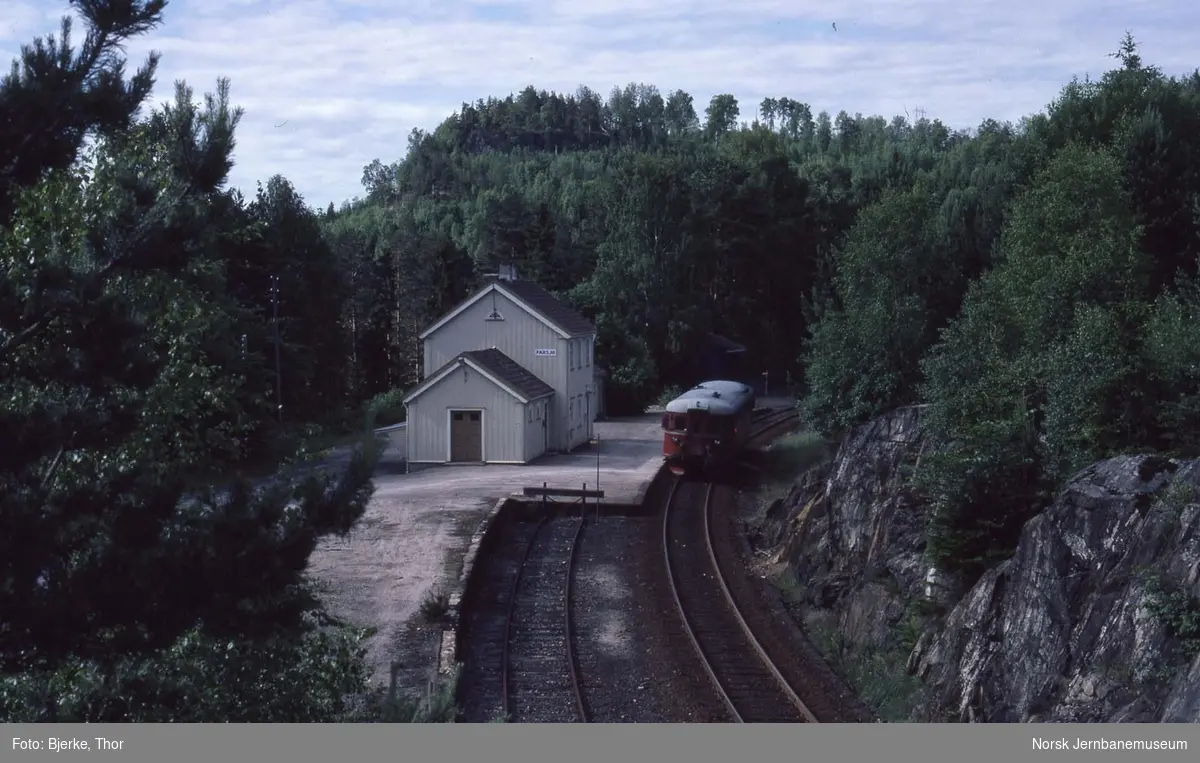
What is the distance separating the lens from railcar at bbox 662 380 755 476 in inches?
1261

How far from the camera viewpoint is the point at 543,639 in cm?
1805

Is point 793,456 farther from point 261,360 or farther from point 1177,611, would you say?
point 1177,611

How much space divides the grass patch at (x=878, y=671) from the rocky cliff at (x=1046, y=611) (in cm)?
3

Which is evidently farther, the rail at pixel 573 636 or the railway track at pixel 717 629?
the rail at pixel 573 636

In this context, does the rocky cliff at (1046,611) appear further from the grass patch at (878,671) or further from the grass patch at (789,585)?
the grass patch at (789,585)

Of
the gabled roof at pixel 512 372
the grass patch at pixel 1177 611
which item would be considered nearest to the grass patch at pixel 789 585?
the grass patch at pixel 1177 611

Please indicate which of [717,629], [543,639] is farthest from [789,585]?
[543,639]

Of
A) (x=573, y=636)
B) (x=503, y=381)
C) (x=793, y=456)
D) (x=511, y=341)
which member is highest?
(x=511, y=341)

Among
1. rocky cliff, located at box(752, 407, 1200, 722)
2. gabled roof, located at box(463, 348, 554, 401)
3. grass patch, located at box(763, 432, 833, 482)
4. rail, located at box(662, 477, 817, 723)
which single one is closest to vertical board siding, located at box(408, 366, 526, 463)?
gabled roof, located at box(463, 348, 554, 401)

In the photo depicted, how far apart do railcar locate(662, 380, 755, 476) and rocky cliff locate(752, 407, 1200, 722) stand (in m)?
10.9

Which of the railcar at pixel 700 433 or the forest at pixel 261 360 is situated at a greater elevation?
the forest at pixel 261 360

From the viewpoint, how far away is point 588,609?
19.8 m

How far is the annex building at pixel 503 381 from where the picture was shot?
1359 inches

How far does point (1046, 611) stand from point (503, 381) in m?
22.7
